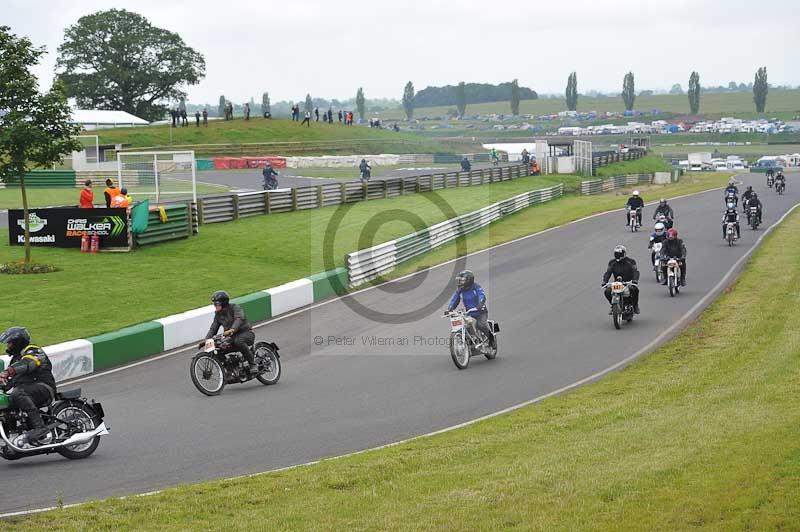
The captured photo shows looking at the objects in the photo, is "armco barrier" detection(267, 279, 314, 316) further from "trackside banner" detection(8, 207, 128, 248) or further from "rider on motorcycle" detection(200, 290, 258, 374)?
"trackside banner" detection(8, 207, 128, 248)

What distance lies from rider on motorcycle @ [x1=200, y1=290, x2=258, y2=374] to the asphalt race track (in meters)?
0.73

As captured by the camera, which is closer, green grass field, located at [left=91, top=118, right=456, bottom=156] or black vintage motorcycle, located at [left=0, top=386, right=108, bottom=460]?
black vintage motorcycle, located at [left=0, top=386, right=108, bottom=460]

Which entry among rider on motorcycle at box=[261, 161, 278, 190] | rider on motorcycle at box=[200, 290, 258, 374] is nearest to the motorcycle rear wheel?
rider on motorcycle at box=[200, 290, 258, 374]

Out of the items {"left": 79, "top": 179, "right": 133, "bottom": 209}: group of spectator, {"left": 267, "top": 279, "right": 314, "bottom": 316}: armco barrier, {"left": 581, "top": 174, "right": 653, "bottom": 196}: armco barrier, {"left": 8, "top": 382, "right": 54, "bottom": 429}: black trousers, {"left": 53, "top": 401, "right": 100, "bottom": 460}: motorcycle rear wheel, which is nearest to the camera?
{"left": 8, "top": 382, "right": 54, "bottom": 429}: black trousers

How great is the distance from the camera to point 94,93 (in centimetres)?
11281

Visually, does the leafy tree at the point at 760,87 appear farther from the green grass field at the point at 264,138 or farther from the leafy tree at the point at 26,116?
the leafy tree at the point at 26,116

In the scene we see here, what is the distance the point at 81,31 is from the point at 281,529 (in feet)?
366

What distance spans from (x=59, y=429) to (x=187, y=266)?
57.3ft

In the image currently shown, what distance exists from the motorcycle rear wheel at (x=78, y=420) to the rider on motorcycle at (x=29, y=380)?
20cm

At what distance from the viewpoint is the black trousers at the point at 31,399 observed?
41.1 ft

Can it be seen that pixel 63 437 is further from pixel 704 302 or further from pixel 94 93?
pixel 94 93

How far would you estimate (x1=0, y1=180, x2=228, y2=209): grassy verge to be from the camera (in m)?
40.5

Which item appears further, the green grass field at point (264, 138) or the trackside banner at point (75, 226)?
the green grass field at point (264, 138)

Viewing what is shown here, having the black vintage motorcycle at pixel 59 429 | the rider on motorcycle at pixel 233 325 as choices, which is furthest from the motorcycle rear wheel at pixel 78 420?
the rider on motorcycle at pixel 233 325
